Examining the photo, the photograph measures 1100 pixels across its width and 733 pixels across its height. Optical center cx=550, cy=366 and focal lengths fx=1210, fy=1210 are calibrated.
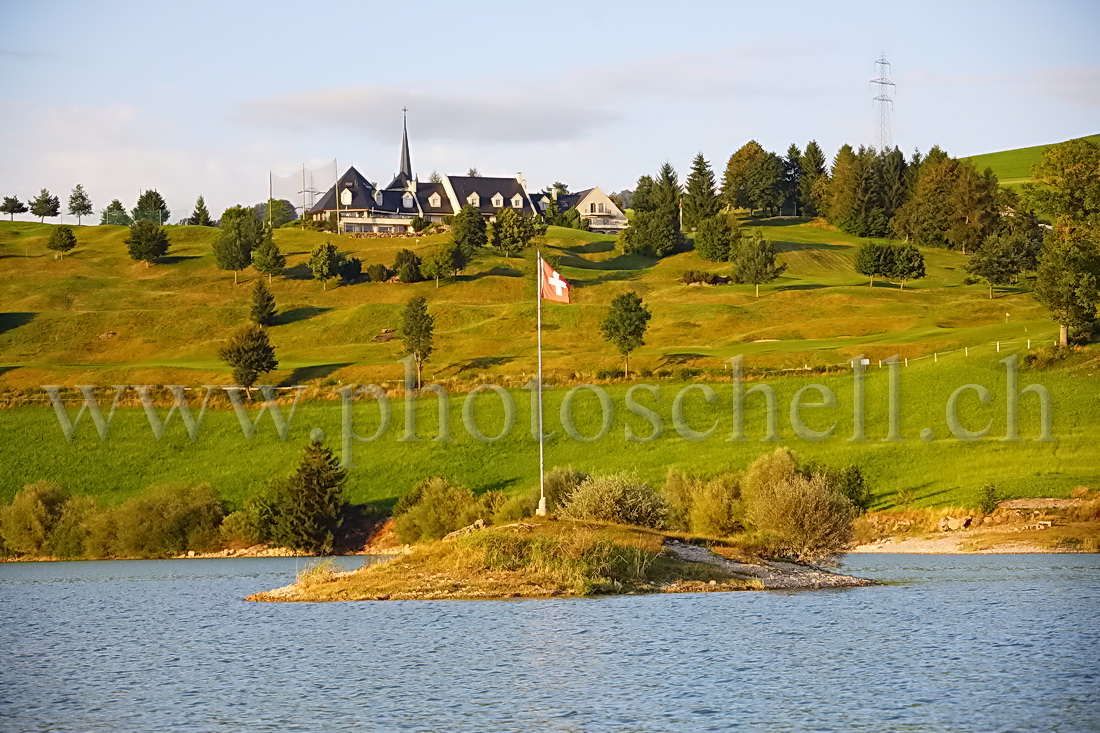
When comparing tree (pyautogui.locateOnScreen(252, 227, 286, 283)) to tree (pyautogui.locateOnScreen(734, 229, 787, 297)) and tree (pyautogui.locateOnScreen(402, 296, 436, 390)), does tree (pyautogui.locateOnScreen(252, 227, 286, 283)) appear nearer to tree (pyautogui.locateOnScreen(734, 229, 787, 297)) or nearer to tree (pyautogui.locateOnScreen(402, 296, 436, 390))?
tree (pyautogui.locateOnScreen(402, 296, 436, 390))

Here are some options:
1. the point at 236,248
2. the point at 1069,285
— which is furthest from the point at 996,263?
the point at 236,248

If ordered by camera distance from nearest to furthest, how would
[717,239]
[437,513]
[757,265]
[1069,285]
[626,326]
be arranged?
[437,513], [1069,285], [626,326], [757,265], [717,239]

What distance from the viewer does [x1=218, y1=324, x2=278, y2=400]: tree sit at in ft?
299

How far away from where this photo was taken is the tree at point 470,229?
156000 millimetres

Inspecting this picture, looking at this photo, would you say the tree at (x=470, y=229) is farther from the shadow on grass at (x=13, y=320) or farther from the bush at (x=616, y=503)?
the bush at (x=616, y=503)

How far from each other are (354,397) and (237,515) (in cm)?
2438

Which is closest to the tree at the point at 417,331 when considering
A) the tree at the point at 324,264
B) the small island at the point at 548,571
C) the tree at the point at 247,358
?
the tree at the point at 247,358

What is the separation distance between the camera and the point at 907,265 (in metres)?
146

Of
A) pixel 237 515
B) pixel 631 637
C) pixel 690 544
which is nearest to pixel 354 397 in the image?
pixel 237 515

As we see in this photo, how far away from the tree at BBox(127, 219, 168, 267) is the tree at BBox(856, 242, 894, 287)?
294ft

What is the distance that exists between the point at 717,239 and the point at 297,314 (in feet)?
191

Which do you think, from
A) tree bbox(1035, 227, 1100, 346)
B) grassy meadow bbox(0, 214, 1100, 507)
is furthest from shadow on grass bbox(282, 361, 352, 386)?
tree bbox(1035, 227, 1100, 346)

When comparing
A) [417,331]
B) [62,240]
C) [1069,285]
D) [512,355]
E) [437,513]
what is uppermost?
[62,240]

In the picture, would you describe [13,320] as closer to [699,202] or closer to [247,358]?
[247,358]
